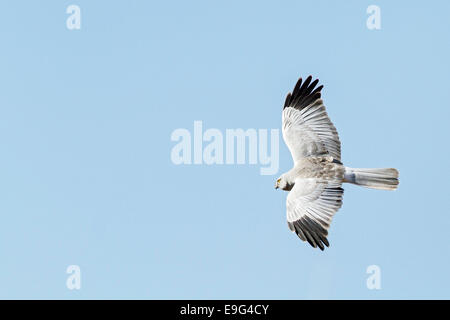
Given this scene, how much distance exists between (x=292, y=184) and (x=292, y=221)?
0.94 metres

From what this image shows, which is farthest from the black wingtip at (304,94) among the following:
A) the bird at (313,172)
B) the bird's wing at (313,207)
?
the bird's wing at (313,207)

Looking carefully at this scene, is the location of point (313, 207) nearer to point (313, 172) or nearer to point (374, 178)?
point (313, 172)

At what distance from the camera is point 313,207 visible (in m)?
14.8

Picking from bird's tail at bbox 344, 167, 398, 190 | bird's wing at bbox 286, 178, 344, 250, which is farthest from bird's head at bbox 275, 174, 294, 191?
bird's tail at bbox 344, 167, 398, 190

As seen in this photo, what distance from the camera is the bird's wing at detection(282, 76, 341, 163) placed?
1608 centimetres

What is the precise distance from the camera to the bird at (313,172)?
581 inches

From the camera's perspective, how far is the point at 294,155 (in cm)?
1628

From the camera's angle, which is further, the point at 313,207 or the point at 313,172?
the point at 313,172

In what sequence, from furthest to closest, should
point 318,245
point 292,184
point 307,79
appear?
point 307,79 → point 292,184 → point 318,245

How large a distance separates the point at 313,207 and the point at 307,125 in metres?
2.29

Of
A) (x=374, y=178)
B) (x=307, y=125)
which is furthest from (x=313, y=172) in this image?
(x=307, y=125)

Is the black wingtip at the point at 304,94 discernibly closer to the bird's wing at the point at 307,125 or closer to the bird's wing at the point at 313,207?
Result: the bird's wing at the point at 307,125
